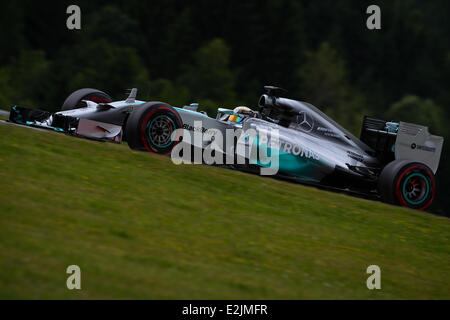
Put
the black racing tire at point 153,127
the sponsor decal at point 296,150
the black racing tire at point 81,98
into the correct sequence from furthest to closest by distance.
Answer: the black racing tire at point 81,98 → the sponsor decal at point 296,150 → the black racing tire at point 153,127

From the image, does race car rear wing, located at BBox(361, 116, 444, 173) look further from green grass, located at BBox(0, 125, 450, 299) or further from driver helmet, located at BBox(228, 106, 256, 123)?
driver helmet, located at BBox(228, 106, 256, 123)

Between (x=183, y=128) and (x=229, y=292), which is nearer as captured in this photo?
(x=229, y=292)

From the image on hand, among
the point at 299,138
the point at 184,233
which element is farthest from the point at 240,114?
the point at 184,233

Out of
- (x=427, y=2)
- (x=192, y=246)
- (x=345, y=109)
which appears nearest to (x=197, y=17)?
(x=345, y=109)

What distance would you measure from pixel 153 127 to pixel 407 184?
461 cm

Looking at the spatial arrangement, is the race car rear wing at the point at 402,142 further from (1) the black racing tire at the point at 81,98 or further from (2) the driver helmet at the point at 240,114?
(1) the black racing tire at the point at 81,98

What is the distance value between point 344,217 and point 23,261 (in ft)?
18.2

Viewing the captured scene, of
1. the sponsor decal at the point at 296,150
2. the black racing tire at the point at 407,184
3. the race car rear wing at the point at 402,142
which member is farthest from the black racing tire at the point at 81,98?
the black racing tire at the point at 407,184

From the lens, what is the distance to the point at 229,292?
21.6ft

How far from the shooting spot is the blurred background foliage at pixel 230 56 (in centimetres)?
6197

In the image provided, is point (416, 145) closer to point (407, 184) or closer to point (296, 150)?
point (407, 184)

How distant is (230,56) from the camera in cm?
8206

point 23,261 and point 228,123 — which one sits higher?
point 228,123

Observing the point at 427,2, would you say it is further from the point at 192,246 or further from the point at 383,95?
the point at 192,246
